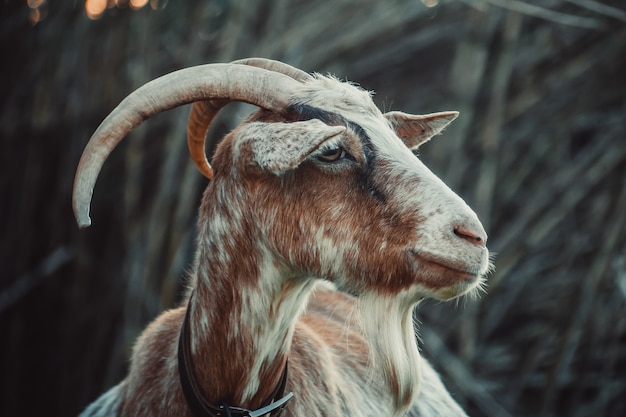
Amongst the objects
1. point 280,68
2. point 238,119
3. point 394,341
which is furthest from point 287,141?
point 238,119

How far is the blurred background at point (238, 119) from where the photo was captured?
542 centimetres

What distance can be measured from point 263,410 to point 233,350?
20 cm

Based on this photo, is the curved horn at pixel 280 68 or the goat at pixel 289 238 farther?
the curved horn at pixel 280 68

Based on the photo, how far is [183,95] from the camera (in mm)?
2193

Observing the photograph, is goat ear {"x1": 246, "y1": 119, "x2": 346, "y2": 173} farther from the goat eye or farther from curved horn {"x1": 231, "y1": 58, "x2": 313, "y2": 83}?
curved horn {"x1": 231, "y1": 58, "x2": 313, "y2": 83}

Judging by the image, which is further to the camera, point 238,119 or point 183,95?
point 238,119

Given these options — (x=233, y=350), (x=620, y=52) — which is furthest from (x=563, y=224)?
(x=233, y=350)

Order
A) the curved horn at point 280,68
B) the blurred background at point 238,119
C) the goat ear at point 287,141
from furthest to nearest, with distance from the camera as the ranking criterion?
the blurred background at point 238,119, the curved horn at point 280,68, the goat ear at point 287,141

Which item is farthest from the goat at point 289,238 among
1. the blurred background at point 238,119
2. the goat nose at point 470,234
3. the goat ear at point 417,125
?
the blurred background at point 238,119

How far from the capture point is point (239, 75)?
7.30 feet

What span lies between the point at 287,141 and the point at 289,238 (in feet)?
1.05

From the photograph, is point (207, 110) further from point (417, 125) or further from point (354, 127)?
point (417, 125)

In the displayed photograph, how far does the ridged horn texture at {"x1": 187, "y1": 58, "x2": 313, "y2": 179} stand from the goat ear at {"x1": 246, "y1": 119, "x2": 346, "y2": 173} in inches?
13.5

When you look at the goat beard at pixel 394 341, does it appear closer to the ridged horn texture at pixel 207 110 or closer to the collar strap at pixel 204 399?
the collar strap at pixel 204 399
